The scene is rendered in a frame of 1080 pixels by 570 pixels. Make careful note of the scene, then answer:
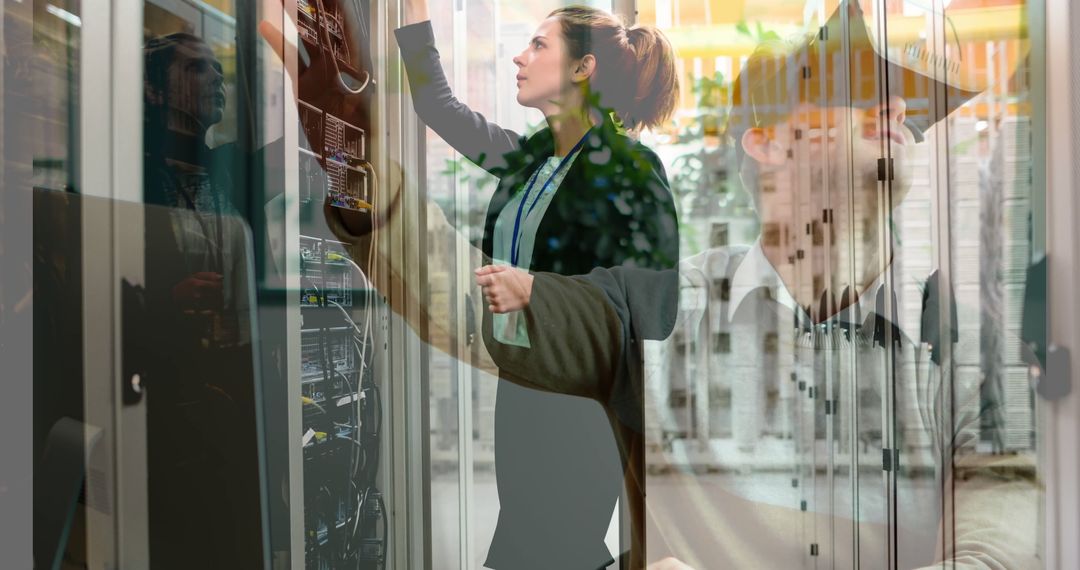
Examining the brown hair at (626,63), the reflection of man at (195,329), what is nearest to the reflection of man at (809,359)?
the brown hair at (626,63)

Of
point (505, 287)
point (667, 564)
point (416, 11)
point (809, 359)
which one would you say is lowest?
point (667, 564)

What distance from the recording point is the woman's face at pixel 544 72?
1.24m

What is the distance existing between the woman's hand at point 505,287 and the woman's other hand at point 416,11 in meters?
0.46

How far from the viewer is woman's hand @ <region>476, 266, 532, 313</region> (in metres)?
1.24

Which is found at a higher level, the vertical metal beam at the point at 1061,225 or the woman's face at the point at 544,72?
the woman's face at the point at 544,72

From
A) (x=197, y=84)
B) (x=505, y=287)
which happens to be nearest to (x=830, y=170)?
(x=505, y=287)

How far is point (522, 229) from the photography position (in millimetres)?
1242

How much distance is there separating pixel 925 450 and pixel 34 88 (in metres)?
1.60

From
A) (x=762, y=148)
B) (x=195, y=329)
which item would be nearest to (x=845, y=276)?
(x=762, y=148)

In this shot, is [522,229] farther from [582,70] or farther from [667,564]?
[667,564]

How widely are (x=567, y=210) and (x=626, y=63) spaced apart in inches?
10.8

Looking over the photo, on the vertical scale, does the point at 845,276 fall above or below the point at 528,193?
below

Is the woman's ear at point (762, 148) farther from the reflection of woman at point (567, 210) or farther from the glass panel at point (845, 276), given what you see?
the reflection of woman at point (567, 210)

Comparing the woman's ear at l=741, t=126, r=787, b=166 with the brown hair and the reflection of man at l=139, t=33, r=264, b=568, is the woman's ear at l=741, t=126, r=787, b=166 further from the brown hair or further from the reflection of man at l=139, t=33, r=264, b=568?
the reflection of man at l=139, t=33, r=264, b=568
